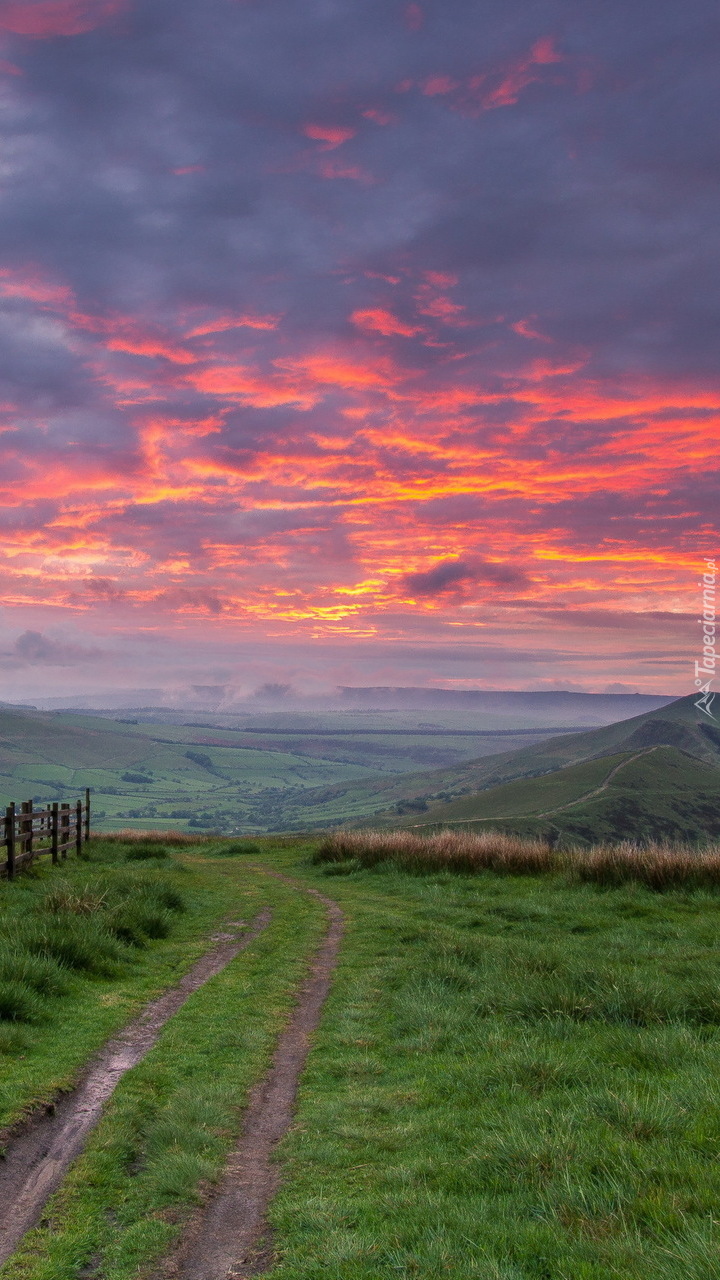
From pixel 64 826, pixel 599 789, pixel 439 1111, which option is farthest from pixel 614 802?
pixel 439 1111

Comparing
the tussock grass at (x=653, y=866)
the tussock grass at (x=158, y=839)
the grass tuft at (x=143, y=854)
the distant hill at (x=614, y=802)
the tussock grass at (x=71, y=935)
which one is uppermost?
the tussock grass at (x=71, y=935)

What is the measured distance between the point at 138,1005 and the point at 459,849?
50.7 ft

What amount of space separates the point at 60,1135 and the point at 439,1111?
3715mm

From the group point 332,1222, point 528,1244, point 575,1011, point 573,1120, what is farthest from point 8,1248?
point 575,1011

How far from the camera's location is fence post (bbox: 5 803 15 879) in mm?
19516

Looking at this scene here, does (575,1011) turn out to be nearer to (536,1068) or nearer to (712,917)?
(536,1068)

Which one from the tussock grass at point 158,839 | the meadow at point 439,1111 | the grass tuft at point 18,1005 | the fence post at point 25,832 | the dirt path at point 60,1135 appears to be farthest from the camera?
the tussock grass at point 158,839

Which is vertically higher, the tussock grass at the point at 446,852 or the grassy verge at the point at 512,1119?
the grassy verge at the point at 512,1119

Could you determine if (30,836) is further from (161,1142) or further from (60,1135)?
(161,1142)

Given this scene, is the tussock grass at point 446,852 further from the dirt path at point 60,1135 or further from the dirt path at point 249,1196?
the dirt path at point 249,1196

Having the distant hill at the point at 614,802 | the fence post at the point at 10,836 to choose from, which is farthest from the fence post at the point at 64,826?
the distant hill at the point at 614,802

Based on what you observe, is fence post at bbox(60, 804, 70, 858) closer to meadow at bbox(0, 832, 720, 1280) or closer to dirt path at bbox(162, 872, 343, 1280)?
meadow at bbox(0, 832, 720, 1280)

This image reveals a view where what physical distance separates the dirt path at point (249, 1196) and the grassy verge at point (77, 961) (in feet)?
7.46

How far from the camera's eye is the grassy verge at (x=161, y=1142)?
539cm
